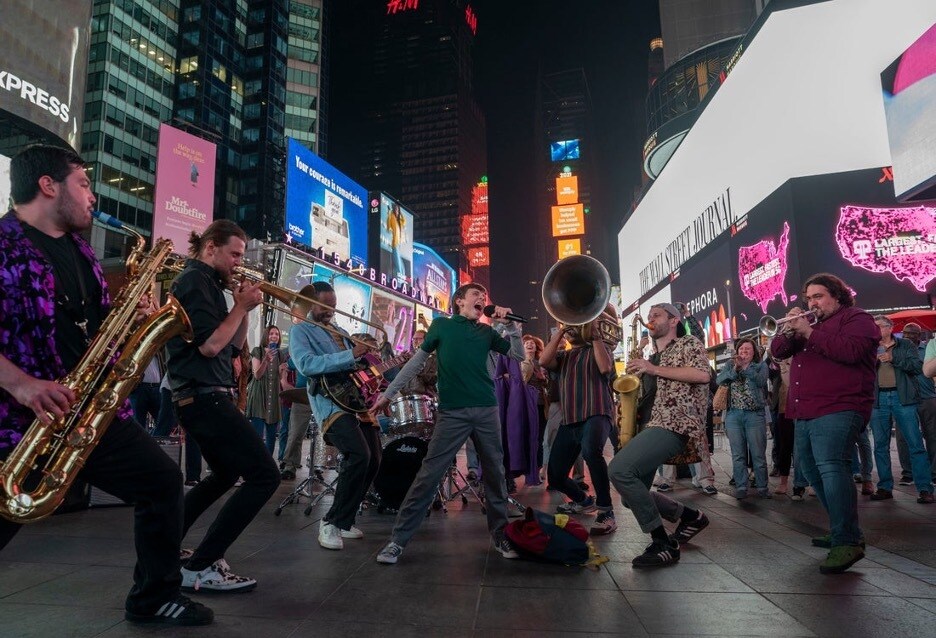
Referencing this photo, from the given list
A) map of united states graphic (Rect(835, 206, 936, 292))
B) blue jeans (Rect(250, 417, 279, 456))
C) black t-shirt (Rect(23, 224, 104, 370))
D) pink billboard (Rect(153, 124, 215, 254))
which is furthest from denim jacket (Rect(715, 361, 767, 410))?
pink billboard (Rect(153, 124, 215, 254))

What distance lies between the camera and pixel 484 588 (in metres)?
3.46

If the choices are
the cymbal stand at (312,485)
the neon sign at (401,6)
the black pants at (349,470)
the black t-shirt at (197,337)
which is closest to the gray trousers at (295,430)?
the cymbal stand at (312,485)

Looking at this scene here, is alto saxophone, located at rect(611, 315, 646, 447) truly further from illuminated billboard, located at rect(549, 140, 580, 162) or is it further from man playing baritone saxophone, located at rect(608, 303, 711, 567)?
illuminated billboard, located at rect(549, 140, 580, 162)

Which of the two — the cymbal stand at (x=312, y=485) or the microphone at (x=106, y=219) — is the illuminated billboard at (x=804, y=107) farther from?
the microphone at (x=106, y=219)

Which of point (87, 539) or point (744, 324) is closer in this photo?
point (87, 539)

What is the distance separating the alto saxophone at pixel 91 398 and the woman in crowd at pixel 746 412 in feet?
21.9

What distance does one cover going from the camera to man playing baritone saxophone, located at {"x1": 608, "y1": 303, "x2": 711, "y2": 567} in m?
4.11

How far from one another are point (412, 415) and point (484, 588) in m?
2.66

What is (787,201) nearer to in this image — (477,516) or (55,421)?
(477,516)

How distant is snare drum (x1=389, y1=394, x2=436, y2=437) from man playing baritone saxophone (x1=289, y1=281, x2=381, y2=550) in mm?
988

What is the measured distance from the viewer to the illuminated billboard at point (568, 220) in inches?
2467

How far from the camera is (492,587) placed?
11.4ft

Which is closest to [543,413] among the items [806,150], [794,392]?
[794,392]

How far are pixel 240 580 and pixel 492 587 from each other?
4.86ft
